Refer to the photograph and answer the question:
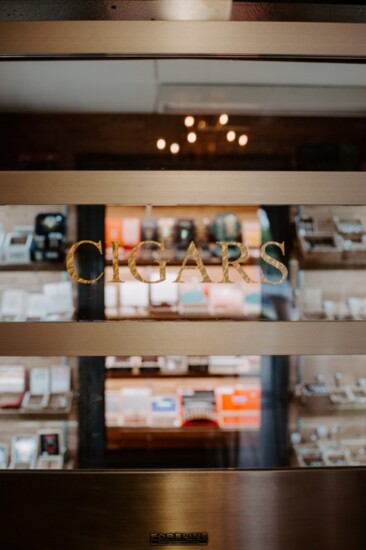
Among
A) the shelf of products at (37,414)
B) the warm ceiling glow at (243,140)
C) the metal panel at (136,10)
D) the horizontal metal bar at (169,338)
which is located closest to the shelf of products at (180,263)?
the horizontal metal bar at (169,338)

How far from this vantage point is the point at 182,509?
1.57 metres

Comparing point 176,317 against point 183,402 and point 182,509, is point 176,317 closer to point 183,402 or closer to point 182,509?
point 182,509

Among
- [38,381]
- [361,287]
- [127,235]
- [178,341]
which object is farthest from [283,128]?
[38,381]

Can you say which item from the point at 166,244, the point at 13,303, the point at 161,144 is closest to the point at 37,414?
the point at 13,303

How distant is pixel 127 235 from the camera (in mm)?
1914

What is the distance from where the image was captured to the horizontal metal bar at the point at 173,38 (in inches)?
59.1

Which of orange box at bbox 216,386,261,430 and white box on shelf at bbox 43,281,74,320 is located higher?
white box on shelf at bbox 43,281,74,320

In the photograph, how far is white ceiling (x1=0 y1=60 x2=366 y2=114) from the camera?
1596 millimetres

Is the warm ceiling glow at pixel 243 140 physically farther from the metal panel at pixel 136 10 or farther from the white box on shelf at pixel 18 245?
the white box on shelf at pixel 18 245

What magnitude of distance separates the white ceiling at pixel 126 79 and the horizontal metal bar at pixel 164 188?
0.96 feet

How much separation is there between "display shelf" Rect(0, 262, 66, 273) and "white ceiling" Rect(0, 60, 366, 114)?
549mm

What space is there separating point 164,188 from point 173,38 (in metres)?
0.44

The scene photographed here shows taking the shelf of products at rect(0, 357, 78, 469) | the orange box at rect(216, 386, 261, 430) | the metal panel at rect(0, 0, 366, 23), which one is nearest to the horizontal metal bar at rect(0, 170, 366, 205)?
the metal panel at rect(0, 0, 366, 23)

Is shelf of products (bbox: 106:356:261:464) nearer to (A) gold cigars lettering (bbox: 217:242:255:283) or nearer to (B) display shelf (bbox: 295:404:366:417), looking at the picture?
(B) display shelf (bbox: 295:404:366:417)
